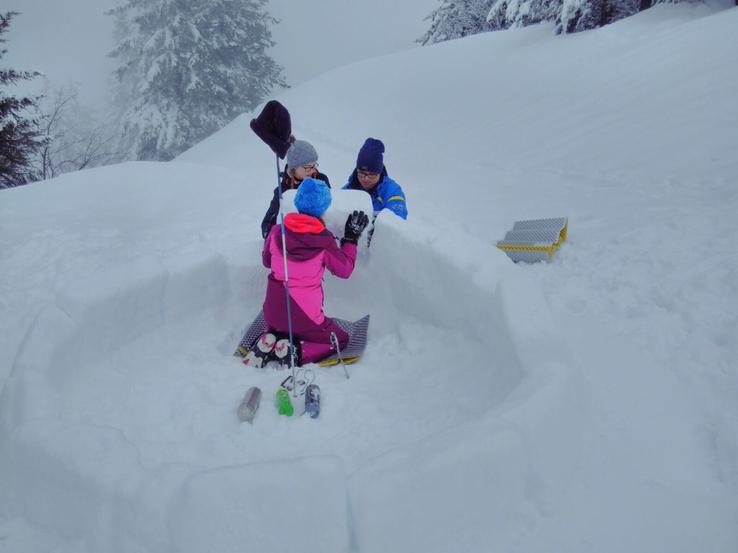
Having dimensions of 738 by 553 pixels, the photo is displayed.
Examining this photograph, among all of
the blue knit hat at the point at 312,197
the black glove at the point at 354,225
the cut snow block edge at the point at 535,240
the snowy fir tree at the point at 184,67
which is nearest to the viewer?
the blue knit hat at the point at 312,197

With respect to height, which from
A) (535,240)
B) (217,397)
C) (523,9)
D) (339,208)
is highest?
(523,9)

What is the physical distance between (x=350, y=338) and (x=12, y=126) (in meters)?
9.77

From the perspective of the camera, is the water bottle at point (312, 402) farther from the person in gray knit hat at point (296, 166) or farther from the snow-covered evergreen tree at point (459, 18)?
the snow-covered evergreen tree at point (459, 18)

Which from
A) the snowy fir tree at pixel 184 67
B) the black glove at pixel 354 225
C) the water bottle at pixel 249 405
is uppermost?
the snowy fir tree at pixel 184 67

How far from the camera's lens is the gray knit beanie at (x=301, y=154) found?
3.91 metres

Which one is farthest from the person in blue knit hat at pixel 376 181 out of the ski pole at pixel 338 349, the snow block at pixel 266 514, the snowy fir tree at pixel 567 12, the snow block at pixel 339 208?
the snowy fir tree at pixel 567 12

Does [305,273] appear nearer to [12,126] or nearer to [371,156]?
[371,156]

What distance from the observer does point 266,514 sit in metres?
1.70

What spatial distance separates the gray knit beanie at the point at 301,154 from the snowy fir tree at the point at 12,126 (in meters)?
8.53

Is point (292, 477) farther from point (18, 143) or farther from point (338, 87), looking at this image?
point (338, 87)

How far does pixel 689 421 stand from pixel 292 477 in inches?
76.2

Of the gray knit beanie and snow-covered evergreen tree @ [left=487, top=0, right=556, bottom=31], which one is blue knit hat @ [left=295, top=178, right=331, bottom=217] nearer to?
the gray knit beanie

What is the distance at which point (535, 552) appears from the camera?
1697 millimetres

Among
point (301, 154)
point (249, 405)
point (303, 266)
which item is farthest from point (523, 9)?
point (249, 405)
